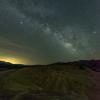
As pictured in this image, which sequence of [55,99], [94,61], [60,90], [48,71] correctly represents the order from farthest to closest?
1. [94,61]
2. [48,71]
3. [60,90]
4. [55,99]

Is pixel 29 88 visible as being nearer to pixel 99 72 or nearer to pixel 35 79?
pixel 35 79

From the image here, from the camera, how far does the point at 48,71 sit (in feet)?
15.6

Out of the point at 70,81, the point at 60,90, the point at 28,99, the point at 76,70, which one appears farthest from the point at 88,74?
the point at 28,99

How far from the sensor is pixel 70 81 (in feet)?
14.2

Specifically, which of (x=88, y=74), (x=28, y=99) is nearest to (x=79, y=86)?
(x=88, y=74)

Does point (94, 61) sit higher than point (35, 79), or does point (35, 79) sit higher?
point (94, 61)

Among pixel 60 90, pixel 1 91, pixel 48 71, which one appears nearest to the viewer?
pixel 1 91

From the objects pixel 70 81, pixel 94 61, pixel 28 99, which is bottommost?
pixel 28 99

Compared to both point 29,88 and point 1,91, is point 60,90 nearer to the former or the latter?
point 29,88

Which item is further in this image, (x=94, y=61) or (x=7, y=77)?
(x=94, y=61)

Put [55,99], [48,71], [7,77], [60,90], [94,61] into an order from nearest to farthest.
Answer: [55,99]
[60,90]
[7,77]
[48,71]
[94,61]

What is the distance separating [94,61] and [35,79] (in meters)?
1.91

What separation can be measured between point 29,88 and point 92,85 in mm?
1287

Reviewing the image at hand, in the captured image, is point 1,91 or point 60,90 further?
point 60,90
